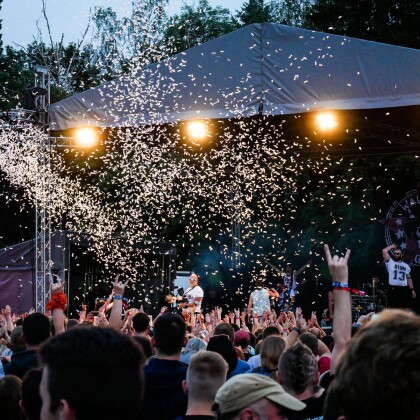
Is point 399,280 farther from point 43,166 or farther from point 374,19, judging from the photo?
point 374,19

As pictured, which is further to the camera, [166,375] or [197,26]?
[197,26]

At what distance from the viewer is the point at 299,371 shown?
4203 millimetres

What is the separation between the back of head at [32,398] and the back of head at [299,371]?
1358mm

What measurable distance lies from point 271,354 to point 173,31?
3529cm

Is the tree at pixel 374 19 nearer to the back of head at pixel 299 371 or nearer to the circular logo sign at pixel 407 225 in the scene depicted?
the circular logo sign at pixel 407 225

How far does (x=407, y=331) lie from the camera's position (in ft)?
5.91

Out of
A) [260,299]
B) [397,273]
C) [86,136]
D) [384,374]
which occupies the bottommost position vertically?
[260,299]

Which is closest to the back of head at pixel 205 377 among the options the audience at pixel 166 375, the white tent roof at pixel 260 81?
the audience at pixel 166 375

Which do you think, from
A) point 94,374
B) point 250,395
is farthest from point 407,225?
point 94,374

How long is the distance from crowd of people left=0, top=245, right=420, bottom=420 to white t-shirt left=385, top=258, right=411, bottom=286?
882 centimetres

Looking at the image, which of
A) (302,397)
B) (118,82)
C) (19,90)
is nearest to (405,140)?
(118,82)

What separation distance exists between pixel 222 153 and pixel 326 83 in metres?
4.38

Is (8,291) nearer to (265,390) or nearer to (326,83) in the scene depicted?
(326,83)

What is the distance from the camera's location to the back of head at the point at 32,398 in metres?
3.26
